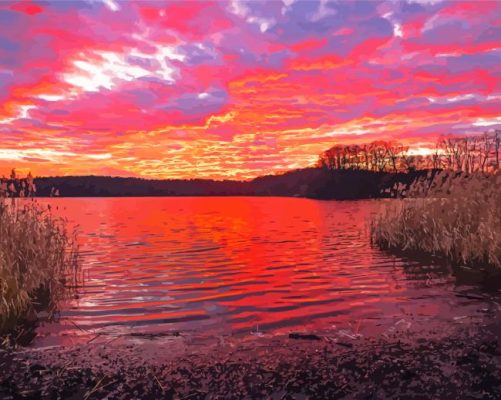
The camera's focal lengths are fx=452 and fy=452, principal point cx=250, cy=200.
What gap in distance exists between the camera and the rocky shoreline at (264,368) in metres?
6.04

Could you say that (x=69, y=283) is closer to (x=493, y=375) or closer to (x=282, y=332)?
(x=282, y=332)

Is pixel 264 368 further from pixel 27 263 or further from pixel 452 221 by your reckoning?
pixel 452 221

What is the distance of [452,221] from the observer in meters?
18.7

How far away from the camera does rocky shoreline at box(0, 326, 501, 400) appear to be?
19.8 ft

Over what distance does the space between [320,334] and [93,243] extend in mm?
23106

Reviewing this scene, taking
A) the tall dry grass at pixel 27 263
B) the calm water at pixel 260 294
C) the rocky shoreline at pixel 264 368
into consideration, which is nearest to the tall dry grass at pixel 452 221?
the calm water at pixel 260 294

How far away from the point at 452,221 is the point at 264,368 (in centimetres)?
1438

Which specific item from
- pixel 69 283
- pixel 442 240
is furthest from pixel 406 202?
pixel 69 283

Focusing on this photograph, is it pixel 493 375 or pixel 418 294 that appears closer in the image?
pixel 493 375

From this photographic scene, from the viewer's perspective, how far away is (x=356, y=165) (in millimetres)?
144625

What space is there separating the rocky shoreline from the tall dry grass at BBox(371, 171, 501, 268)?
8.28 metres

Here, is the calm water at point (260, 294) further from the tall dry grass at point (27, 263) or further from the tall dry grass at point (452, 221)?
the tall dry grass at point (452, 221)

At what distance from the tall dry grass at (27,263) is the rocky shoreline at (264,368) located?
6.37 ft

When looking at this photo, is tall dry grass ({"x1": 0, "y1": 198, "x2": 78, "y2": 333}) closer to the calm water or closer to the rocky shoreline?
the calm water
